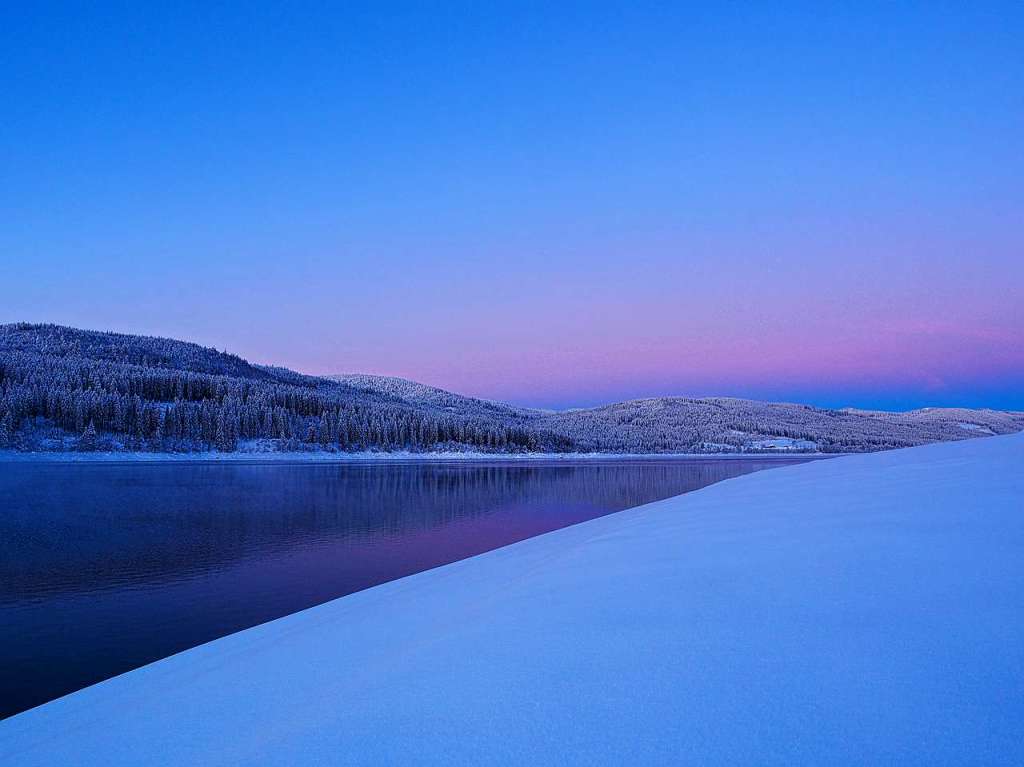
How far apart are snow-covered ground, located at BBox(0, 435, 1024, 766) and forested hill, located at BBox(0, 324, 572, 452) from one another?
288 feet

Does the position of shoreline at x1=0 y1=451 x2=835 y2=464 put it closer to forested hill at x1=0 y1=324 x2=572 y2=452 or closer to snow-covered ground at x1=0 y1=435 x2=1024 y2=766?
forested hill at x1=0 y1=324 x2=572 y2=452

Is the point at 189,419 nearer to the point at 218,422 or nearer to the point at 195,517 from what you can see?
the point at 218,422

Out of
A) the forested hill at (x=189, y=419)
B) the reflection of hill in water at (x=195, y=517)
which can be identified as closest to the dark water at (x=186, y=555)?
the reflection of hill in water at (x=195, y=517)

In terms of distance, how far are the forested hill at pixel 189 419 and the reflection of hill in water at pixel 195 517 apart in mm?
48809

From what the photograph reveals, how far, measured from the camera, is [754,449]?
5856 inches

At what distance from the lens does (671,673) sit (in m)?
2.38

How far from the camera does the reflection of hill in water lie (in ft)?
45.6

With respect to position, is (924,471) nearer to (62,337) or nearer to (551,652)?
(551,652)

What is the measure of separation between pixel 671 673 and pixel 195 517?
2318 cm

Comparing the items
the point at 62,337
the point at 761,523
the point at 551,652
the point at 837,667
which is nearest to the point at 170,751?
the point at 551,652

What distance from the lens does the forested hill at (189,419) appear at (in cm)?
8312

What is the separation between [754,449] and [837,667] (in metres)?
157

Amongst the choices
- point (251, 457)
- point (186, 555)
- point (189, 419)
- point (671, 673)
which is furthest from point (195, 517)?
point (189, 419)

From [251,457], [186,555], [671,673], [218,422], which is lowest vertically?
[251,457]
